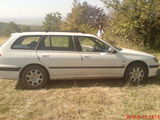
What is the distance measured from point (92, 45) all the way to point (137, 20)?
6.95 meters

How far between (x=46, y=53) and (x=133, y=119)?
2789 millimetres

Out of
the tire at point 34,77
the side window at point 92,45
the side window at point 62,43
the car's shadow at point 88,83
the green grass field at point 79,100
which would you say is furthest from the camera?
the car's shadow at point 88,83

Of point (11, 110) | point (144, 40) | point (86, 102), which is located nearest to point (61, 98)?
point (86, 102)

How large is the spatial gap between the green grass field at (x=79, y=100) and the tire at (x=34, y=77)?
0.60 ft

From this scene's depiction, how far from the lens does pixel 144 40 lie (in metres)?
13.1

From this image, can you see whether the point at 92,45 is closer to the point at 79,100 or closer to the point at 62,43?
the point at 62,43

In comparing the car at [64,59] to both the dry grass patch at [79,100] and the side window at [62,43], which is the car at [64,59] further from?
the dry grass patch at [79,100]

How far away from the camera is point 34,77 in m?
5.65

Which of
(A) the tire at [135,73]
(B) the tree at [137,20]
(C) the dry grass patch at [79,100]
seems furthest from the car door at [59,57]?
(B) the tree at [137,20]

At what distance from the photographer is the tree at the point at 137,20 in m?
11.6

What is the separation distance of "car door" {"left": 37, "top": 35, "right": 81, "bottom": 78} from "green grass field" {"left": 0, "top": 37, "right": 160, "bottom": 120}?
0.46m

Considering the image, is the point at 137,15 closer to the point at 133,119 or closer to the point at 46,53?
the point at 46,53

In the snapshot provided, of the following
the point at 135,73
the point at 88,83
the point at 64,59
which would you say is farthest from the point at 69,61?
the point at 135,73

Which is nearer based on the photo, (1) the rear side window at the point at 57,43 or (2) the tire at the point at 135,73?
(1) the rear side window at the point at 57,43
